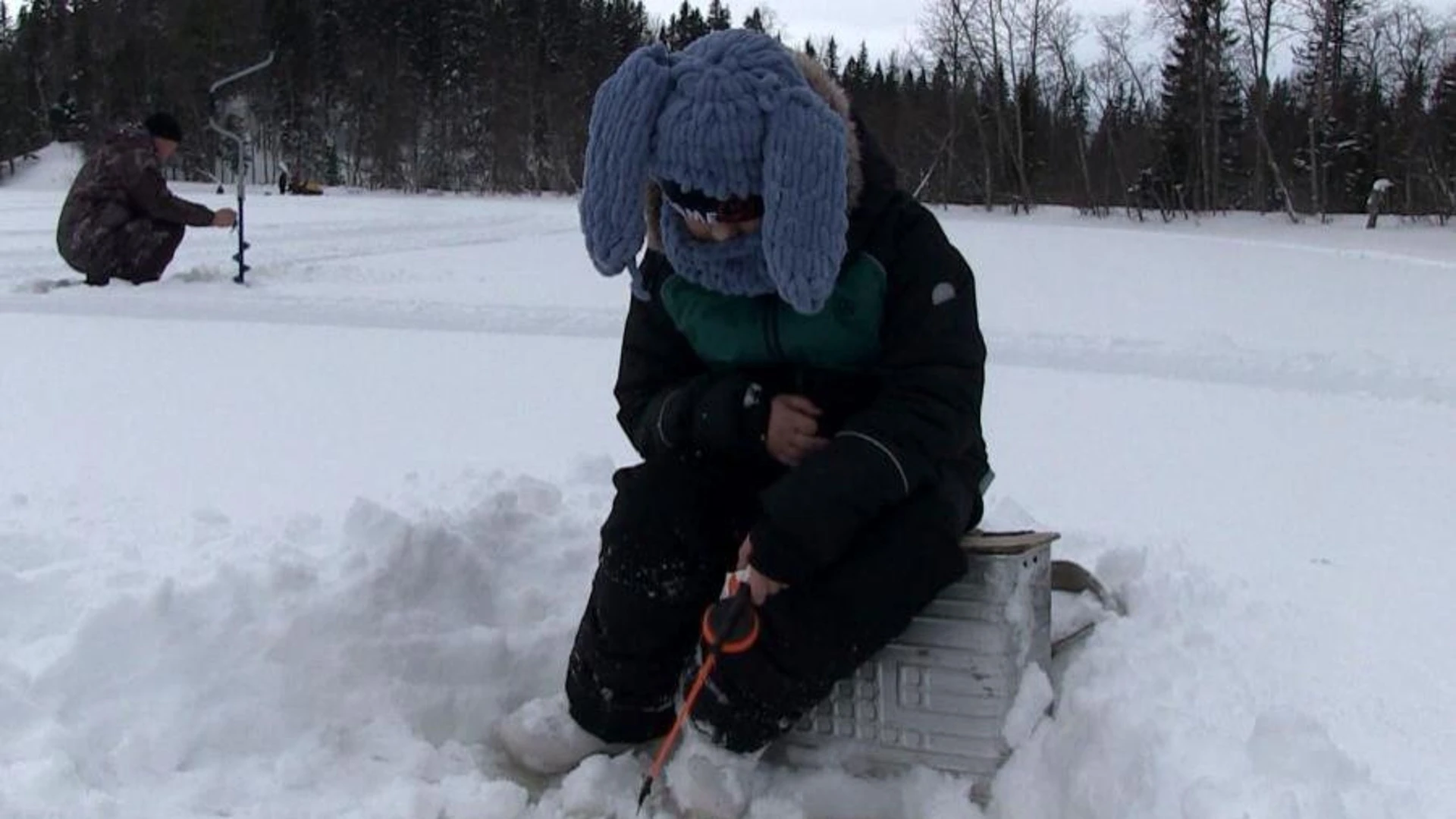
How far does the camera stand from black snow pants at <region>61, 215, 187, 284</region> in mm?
8047

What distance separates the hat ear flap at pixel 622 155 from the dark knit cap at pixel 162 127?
7.48 metres

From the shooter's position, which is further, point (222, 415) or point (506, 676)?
point (222, 415)

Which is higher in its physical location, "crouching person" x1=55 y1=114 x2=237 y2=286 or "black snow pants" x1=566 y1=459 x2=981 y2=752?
"crouching person" x1=55 y1=114 x2=237 y2=286

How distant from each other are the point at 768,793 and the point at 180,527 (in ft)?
4.27

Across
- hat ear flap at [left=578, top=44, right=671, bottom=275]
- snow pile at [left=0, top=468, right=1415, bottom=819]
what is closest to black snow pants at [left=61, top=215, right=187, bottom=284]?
snow pile at [left=0, top=468, right=1415, bottom=819]

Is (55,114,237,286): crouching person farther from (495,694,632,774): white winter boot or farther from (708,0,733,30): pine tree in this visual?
(708,0,733,30): pine tree

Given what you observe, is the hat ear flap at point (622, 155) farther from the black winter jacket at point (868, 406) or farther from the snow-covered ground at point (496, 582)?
the snow-covered ground at point (496, 582)

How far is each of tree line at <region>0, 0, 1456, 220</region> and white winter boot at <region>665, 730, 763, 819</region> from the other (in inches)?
821

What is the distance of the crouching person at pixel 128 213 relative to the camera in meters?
8.07

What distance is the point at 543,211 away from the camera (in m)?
21.1

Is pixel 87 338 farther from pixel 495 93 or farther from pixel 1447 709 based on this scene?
pixel 495 93

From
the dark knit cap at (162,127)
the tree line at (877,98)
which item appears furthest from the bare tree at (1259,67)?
the dark knit cap at (162,127)

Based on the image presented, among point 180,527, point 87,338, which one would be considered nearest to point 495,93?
point 87,338

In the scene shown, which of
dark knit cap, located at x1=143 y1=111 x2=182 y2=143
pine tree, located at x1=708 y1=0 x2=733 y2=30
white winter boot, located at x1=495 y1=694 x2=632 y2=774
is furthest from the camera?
pine tree, located at x1=708 y1=0 x2=733 y2=30
